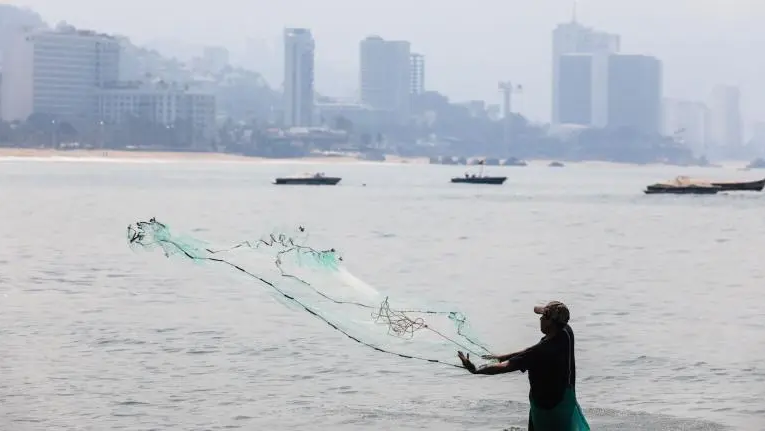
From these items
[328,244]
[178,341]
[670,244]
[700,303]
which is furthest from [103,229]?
[178,341]

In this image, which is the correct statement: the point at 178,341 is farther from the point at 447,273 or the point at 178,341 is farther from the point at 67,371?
the point at 447,273

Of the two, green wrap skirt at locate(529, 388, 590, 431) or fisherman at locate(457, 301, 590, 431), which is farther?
green wrap skirt at locate(529, 388, 590, 431)

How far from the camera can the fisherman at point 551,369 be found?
58.4 ft

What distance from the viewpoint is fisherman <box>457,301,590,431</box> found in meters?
17.8

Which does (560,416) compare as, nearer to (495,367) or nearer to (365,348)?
(495,367)

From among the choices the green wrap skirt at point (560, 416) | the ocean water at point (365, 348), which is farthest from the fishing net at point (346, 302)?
the green wrap skirt at point (560, 416)

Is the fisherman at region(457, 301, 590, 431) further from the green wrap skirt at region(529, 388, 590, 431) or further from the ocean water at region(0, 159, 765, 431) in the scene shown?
the ocean water at region(0, 159, 765, 431)

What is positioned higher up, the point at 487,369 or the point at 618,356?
the point at 487,369

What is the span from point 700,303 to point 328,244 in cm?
4331

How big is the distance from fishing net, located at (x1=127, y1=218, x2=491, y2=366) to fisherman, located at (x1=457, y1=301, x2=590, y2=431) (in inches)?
57.5

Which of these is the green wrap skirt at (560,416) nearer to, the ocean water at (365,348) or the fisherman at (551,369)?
the fisherman at (551,369)

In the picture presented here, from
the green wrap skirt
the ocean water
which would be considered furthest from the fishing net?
the green wrap skirt

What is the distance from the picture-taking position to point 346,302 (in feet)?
64.7

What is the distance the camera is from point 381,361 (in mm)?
39656
